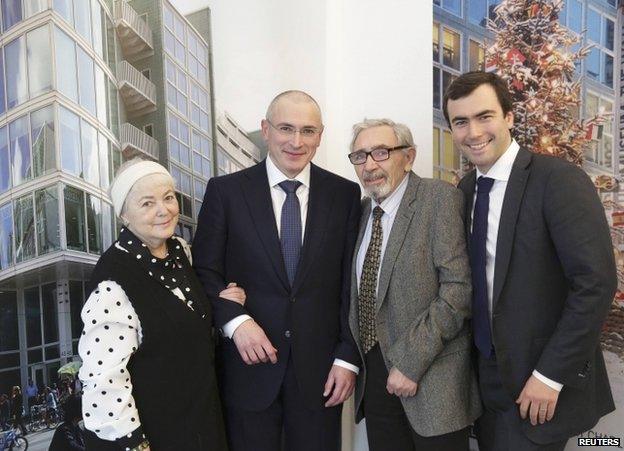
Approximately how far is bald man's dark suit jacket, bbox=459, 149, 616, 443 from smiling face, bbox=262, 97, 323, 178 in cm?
80

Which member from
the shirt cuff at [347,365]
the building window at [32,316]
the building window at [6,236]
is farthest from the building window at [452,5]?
the building window at [32,316]

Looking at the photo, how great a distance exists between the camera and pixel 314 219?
1834 mm

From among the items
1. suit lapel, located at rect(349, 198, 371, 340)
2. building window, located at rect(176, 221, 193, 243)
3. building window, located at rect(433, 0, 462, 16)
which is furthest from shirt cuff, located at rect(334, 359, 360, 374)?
building window, located at rect(433, 0, 462, 16)

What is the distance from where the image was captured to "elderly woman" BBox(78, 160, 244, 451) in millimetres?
1408

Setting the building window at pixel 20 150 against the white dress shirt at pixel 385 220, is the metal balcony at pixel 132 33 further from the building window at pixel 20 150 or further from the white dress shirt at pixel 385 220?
the white dress shirt at pixel 385 220

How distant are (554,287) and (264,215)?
110 centimetres

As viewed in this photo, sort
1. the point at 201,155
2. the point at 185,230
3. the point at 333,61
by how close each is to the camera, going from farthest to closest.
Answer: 1. the point at 333,61
2. the point at 201,155
3. the point at 185,230

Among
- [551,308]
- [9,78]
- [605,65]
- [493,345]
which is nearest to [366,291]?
[493,345]

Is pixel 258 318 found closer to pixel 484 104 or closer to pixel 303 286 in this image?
pixel 303 286

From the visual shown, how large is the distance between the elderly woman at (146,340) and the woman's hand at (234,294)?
0.04ft

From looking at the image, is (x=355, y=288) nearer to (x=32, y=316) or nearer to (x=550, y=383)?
(x=550, y=383)

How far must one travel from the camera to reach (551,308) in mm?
1485

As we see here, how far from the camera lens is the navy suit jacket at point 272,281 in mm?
1771

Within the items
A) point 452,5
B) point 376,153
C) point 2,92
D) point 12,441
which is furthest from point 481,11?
point 12,441
